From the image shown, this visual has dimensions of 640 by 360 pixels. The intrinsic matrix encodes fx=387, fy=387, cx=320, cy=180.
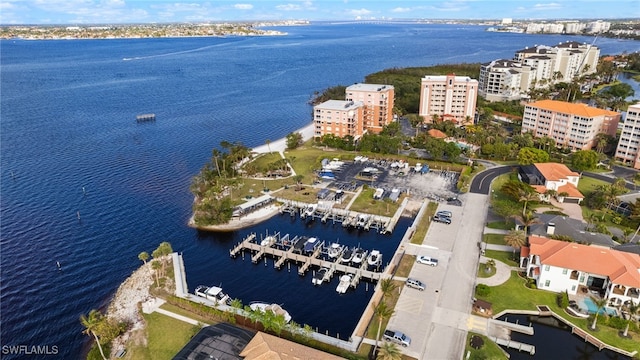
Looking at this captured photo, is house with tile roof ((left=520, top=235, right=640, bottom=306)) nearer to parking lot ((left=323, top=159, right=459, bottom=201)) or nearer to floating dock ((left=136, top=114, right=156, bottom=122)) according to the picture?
parking lot ((left=323, top=159, right=459, bottom=201))

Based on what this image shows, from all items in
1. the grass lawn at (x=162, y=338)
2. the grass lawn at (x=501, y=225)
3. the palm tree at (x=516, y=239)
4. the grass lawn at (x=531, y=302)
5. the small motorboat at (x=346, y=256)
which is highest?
the palm tree at (x=516, y=239)

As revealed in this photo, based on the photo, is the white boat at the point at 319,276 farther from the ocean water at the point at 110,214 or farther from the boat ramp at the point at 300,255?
the ocean water at the point at 110,214

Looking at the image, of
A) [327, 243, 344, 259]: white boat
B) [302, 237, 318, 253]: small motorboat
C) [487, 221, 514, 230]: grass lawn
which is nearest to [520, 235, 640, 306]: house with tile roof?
[487, 221, 514, 230]: grass lawn

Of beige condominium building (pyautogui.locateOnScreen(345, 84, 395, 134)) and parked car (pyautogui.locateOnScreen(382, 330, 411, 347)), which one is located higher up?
beige condominium building (pyautogui.locateOnScreen(345, 84, 395, 134))

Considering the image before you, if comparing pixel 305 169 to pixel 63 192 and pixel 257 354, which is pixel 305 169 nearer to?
pixel 63 192

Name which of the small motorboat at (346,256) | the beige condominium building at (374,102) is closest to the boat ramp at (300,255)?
the small motorboat at (346,256)

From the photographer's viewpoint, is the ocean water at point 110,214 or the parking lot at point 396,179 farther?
the parking lot at point 396,179

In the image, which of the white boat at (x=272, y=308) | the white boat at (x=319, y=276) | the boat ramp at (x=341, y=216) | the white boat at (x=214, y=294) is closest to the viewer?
the white boat at (x=272, y=308)
